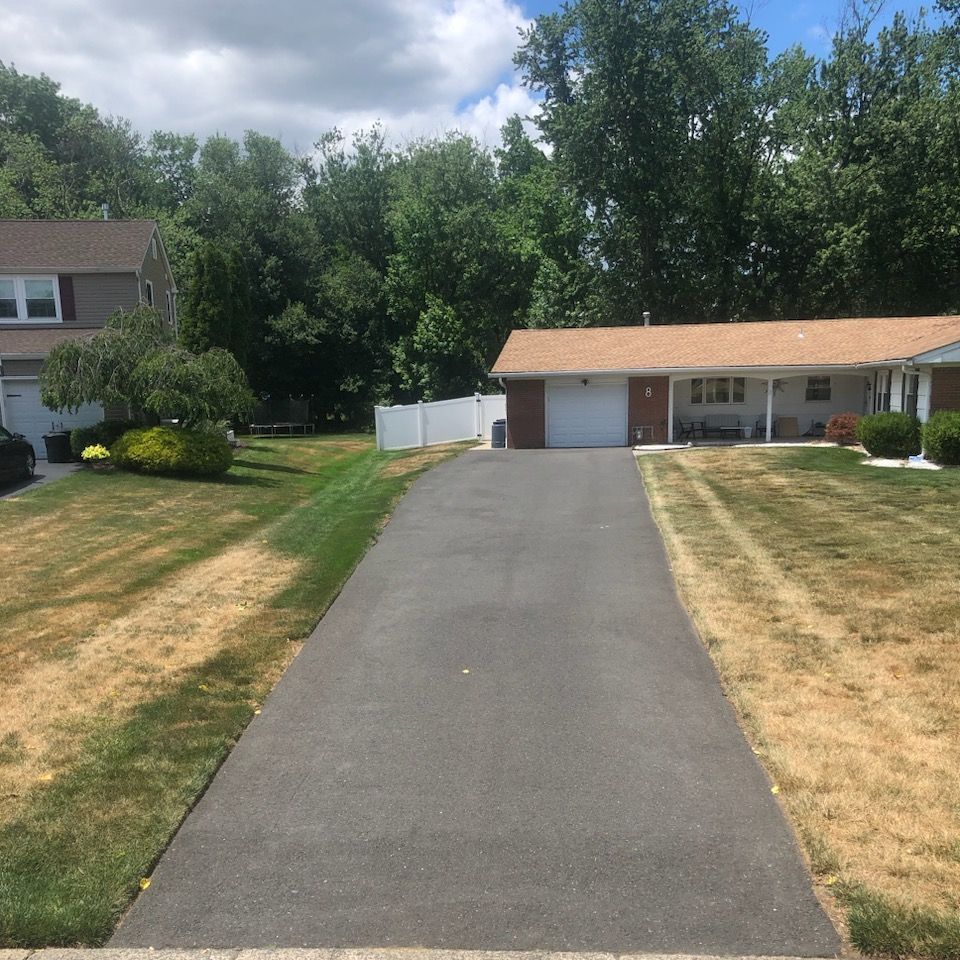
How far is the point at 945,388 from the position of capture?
2041 cm

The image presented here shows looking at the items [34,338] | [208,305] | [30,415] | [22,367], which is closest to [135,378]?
[30,415]

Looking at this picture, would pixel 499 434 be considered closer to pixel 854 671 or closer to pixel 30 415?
pixel 30 415

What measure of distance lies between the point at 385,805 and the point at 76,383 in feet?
58.2

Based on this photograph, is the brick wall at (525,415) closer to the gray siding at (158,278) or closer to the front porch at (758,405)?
the front porch at (758,405)

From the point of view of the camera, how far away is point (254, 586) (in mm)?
10031

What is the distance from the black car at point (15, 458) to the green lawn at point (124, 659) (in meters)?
1.38

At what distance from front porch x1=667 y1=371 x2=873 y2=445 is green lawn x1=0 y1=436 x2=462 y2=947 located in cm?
1465

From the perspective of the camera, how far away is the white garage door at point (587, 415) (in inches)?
1067


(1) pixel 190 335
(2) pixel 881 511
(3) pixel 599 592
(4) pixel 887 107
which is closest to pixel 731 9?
(4) pixel 887 107

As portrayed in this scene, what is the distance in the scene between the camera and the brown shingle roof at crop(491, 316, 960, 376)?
86.4 feet

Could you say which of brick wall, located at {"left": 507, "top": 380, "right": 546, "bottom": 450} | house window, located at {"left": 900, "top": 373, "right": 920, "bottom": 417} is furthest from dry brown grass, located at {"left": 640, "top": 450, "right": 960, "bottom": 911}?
brick wall, located at {"left": 507, "top": 380, "right": 546, "bottom": 450}

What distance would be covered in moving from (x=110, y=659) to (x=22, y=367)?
2047 centimetres

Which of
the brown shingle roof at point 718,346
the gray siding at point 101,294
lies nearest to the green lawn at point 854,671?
the brown shingle roof at point 718,346

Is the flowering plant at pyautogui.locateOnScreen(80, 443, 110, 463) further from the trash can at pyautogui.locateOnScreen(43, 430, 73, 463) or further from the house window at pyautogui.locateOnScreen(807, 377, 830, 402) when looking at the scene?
the house window at pyautogui.locateOnScreen(807, 377, 830, 402)
